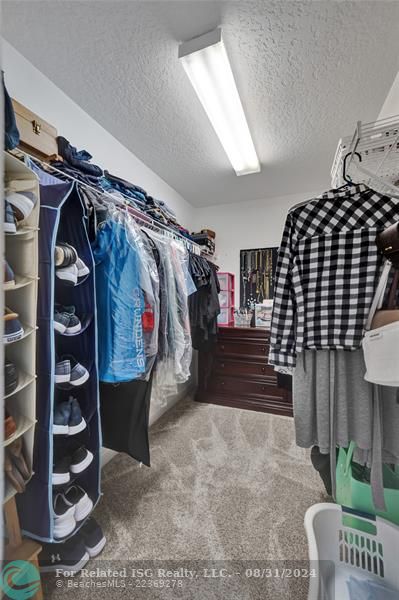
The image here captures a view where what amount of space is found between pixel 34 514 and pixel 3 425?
16.8 inches

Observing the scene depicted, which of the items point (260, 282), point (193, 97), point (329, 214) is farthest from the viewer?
point (260, 282)

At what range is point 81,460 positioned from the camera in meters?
0.86

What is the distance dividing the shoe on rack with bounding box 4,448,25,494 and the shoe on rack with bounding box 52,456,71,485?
0.11m

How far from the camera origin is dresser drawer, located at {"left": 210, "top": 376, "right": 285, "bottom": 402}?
7.17 feet

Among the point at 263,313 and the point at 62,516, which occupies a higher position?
the point at 263,313

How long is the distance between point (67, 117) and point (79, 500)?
1975 millimetres

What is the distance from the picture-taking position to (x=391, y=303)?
25.7 inches

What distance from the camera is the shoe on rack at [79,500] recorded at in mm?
840

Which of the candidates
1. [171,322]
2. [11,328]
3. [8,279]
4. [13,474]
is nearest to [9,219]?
[8,279]

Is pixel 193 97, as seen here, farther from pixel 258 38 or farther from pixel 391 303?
pixel 391 303

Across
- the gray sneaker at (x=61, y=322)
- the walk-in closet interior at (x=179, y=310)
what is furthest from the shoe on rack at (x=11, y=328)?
the gray sneaker at (x=61, y=322)

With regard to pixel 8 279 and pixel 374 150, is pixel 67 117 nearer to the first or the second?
pixel 8 279

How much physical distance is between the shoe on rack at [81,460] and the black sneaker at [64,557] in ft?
1.20

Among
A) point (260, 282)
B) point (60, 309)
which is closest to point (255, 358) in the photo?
point (260, 282)
